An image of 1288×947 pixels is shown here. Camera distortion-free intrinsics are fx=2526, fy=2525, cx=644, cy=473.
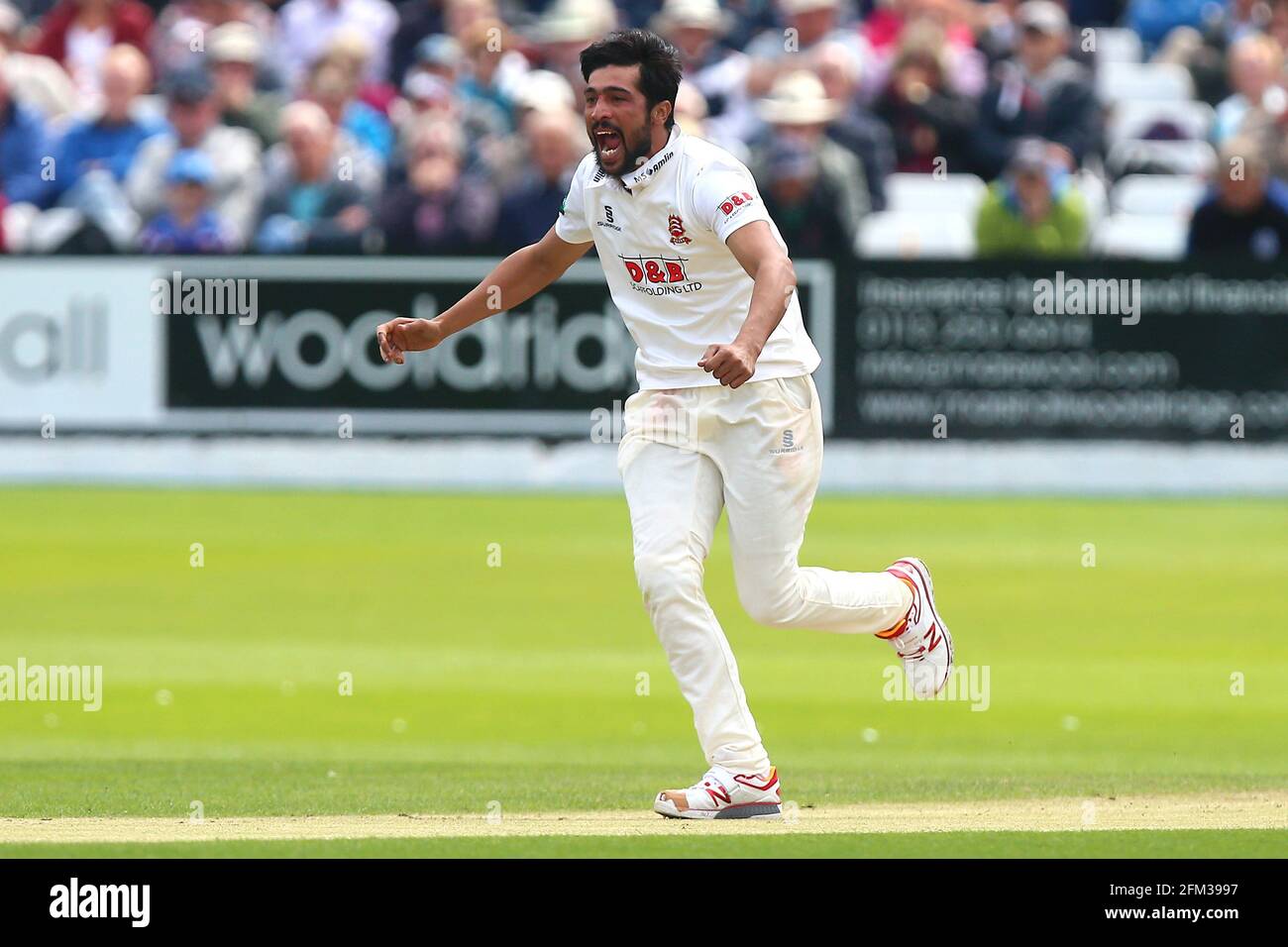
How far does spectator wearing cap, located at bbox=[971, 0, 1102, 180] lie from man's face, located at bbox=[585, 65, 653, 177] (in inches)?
528

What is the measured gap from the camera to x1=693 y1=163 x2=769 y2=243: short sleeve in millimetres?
7750

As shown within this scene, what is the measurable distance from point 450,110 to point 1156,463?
6.49 meters

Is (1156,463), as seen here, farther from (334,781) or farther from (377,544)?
(334,781)

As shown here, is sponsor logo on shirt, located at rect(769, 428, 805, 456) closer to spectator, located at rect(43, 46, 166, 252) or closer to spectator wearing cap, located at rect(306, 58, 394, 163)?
spectator, located at rect(43, 46, 166, 252)

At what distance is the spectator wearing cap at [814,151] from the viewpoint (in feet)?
63.9

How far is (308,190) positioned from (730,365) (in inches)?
539

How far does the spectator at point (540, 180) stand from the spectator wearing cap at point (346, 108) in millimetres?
2140

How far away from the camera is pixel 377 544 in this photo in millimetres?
16500

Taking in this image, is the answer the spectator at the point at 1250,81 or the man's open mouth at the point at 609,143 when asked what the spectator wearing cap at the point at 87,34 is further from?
the man's open mouth at the point at 609,143

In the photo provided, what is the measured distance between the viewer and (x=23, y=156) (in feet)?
71.8

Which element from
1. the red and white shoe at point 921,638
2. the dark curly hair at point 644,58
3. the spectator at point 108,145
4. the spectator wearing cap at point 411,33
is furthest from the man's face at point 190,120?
the dark curly hair at point 644,58

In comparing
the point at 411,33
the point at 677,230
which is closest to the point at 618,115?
the point at 677,230

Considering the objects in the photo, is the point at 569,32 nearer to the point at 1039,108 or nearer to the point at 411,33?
the point at 411,33
